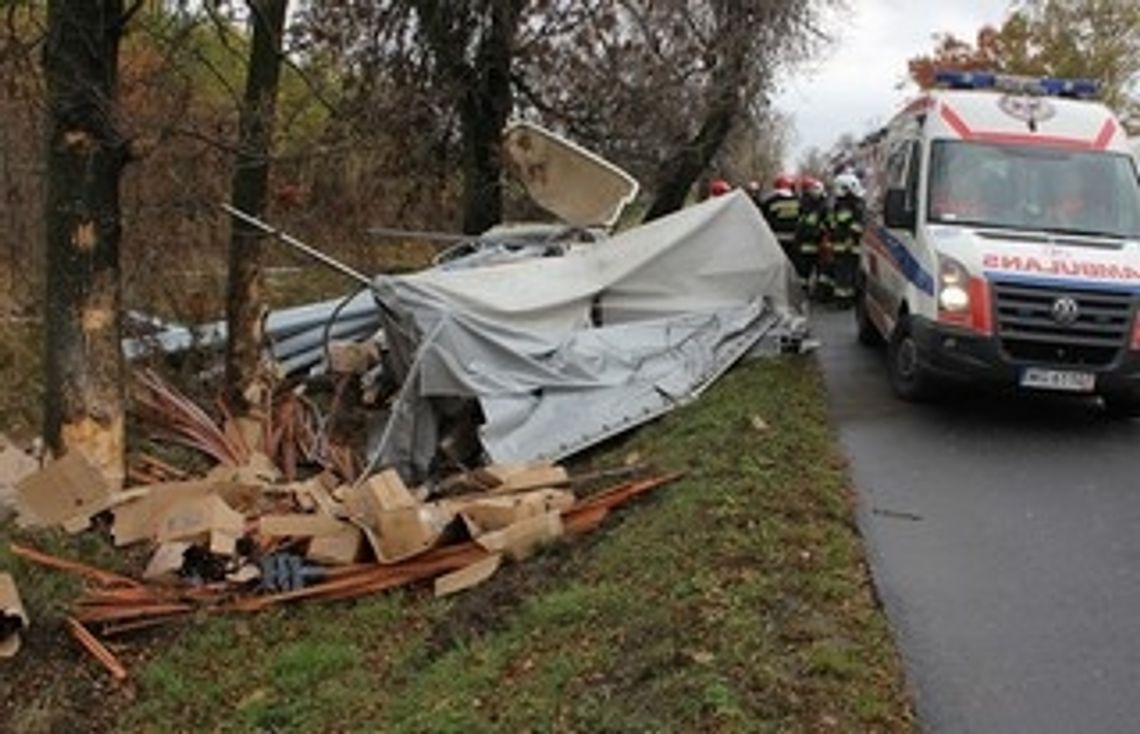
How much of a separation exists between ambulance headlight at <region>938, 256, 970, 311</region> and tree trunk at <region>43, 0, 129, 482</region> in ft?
19.6

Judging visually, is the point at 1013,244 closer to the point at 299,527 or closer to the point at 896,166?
the point at 896,166

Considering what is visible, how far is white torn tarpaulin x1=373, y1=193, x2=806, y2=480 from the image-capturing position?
31.4ft

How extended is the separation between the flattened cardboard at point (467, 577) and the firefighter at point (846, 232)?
8.77m

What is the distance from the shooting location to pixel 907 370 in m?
10.5

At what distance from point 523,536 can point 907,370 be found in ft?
14.8

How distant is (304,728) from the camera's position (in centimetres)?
565

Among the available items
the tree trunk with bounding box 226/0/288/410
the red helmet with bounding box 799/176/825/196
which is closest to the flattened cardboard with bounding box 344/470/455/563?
the tree trunk with bounding box 226/0/288/410

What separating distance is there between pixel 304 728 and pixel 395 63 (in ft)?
35.5

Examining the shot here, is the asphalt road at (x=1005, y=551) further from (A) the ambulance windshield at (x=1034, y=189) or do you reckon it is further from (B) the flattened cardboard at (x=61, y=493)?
(B) the flattened cardboard at (x=61, y=493)

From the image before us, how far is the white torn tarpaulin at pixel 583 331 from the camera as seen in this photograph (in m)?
9.56

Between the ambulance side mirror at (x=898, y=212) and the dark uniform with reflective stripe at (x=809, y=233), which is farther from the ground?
the ambulance side mirror at (x=898, y=212)

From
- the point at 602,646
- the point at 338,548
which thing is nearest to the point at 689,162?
the point at 338,548

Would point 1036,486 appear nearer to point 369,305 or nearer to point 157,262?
point 369,305

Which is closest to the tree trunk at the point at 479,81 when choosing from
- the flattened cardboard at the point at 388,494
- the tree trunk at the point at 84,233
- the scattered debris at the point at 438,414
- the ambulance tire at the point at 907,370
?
the scattered debris at the point at 438,414
